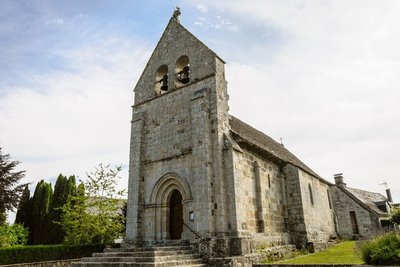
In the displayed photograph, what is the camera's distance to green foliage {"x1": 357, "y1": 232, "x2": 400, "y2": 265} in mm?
7863

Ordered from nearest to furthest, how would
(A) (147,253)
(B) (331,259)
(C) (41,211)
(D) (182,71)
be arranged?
(A) (147,253) → (B) (331,259) → (D) (182,71) → (C) (41,211)

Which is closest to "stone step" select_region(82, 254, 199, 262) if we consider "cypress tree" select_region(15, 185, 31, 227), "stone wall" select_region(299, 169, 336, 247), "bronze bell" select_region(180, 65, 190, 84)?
"stone wall" select_region(299, 169, 336, 247)

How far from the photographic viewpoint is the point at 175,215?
14219mm

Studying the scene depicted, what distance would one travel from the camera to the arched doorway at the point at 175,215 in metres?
13.9

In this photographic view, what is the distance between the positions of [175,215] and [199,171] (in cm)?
290

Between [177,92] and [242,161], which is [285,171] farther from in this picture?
[177,92]

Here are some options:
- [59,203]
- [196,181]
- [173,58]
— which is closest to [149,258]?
[196,181]

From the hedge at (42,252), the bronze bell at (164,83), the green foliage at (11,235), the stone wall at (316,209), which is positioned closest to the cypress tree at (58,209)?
the green foliage at (11,235)

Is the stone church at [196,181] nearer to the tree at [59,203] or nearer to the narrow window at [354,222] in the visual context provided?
the narrow window at [354,222]

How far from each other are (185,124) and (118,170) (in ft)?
35.2

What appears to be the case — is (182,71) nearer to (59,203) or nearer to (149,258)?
(149,258)

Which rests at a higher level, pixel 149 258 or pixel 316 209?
pixel 316 209

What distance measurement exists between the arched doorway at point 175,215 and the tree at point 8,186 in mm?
14428

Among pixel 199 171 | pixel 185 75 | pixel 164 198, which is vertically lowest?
pixel 164 198
